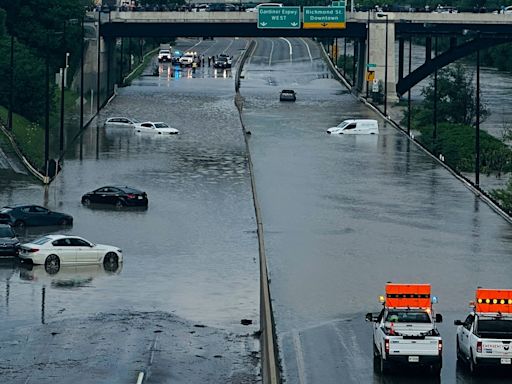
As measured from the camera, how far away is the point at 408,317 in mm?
37156

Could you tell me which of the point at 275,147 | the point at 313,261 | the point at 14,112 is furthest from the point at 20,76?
the point at 313,261

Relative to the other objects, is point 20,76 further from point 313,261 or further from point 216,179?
point 313,261

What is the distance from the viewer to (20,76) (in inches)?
4163

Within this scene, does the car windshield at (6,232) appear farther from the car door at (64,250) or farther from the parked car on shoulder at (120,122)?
the parked car on shoulder at (120,122)

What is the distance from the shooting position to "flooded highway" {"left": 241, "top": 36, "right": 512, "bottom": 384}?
41.3 metres

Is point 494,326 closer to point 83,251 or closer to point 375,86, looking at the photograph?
point 83,251

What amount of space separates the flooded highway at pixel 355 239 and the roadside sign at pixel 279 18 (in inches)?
994

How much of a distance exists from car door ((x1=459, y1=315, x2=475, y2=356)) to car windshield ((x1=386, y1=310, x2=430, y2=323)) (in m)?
1.05

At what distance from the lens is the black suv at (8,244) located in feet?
182

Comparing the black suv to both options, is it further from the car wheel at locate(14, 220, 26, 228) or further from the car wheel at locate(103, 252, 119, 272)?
the car wheel at locate(14, 220, 26, 228)

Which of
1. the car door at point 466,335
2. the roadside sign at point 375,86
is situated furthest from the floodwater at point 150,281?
the roadside sign at point 375,86

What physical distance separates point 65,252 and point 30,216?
377 inches

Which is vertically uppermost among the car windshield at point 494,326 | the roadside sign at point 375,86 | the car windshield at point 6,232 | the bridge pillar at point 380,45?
the bridge pillar at point 380,45

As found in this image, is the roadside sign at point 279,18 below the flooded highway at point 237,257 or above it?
above
